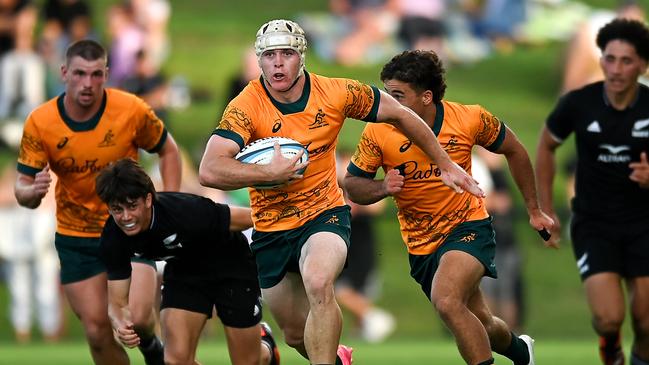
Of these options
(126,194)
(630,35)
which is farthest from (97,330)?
(630,35)

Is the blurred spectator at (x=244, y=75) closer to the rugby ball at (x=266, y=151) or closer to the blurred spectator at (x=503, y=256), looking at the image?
the blurred spectator at (x=503, y=256)

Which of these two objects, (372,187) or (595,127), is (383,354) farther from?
(372,187)

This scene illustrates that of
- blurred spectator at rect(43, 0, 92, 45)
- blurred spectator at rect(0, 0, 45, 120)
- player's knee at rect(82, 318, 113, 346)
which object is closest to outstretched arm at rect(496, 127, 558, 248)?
player's knee at rect(82, 318, 113, 346)

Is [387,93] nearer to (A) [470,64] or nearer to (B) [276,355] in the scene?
(B) [276,355]

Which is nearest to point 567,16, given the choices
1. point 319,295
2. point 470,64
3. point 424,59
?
point 470,64

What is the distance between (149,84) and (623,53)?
10.1 meters

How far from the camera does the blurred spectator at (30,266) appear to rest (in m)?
17.5

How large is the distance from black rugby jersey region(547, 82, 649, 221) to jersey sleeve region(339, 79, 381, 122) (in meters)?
2.01

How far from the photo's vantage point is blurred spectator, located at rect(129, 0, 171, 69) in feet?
61.9

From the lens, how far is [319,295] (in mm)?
7828

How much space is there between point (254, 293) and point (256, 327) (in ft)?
0.78

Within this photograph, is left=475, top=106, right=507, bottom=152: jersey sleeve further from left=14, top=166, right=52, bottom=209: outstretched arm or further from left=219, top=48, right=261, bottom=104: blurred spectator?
left=219, top=48, right=261, bottom=104: blurred spectator

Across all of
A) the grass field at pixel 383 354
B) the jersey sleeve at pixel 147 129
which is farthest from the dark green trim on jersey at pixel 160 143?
the grass field at pixel 383 354

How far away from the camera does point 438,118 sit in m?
8.95
